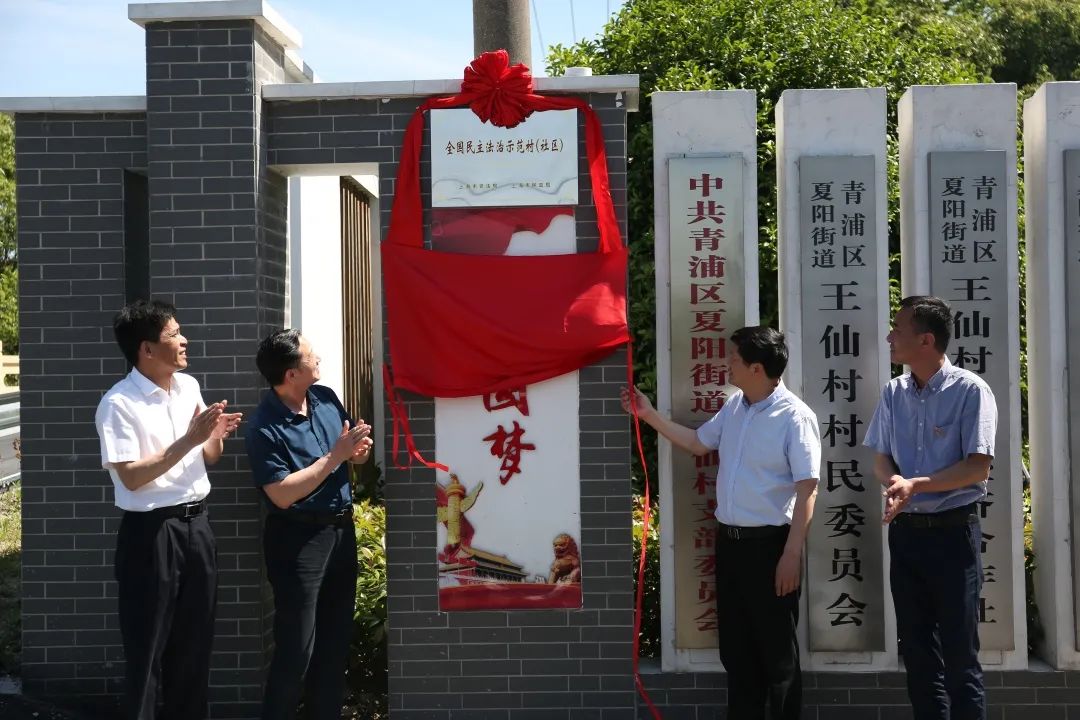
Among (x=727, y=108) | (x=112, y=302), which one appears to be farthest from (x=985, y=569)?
(x=112, y=302)

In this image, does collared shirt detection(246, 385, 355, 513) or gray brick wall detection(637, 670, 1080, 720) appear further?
gray brick wall detection(637, 670, 1080, 720)

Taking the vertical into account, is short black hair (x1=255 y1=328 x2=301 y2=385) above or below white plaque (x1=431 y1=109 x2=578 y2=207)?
below

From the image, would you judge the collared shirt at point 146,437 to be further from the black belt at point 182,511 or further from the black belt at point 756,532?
the black belt at point 756,532

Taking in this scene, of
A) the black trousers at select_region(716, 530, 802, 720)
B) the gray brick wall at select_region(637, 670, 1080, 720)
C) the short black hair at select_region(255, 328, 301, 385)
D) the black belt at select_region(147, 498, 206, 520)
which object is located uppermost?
the short black hair at select_region(255, 328, 301, 385)

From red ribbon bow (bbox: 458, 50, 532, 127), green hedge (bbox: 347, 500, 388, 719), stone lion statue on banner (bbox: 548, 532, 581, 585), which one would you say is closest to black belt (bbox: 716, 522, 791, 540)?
stone lion statue on banner (bbox: 548, 532, 581, 585)

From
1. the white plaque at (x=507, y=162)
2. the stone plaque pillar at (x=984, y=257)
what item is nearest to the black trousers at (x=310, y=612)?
the white plaque at (x=507, y=162)

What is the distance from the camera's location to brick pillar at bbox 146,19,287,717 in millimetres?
5012

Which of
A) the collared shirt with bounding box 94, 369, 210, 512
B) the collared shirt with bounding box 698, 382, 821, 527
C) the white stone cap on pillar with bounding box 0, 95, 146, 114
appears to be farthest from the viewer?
the white stone cap on pillar with bounding box 0, 95, 146, 114

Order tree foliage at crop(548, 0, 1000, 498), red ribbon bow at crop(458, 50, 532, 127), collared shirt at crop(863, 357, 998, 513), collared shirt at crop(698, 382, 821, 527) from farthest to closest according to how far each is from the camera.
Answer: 1. tree foliage at crop(548, 0, 1000, 498)
2. red ribbon bow at crop(458, 50, 532, 127)
3. collared shirt at crop(698, 382, 821, 527)
4. collared shirt at crop(863, 357, 998, 513)

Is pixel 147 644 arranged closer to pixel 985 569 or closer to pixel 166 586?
pixel 166 586

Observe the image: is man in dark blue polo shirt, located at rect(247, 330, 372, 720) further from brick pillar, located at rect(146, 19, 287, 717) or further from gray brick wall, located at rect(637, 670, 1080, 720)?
gray brick wall, located at rect(637, 670, 1080, 720)

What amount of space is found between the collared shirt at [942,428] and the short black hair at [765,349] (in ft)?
1.76

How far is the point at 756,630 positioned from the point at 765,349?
1.20 metres

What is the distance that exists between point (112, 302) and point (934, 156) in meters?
4.03
